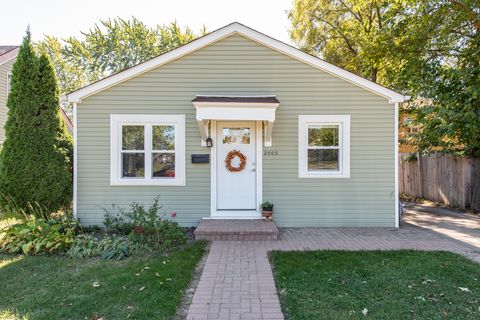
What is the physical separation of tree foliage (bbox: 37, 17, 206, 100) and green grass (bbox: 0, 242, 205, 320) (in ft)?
89.2

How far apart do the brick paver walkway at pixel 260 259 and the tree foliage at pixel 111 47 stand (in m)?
26.5

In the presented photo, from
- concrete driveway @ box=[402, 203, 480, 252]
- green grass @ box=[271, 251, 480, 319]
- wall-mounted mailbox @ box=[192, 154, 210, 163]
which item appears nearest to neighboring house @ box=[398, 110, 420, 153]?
concrete driveway @ box=[402, 203, 480, 252]

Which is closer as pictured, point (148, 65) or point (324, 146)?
point (148, 65)

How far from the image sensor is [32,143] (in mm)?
6723

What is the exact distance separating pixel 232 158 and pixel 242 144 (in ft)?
1.34

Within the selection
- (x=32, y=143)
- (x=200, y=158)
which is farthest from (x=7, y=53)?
(x=200, y=158)

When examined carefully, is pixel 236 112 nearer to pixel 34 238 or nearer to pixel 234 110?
pixel 234 110

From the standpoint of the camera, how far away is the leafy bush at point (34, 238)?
17.3 feet

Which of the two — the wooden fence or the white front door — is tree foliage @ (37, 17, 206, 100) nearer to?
the wooden fence

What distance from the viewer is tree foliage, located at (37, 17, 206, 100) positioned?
2878 centimetres

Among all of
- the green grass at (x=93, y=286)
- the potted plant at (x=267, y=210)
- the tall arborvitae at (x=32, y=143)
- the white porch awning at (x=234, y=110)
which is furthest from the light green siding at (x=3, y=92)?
the potted plant at (x=267, y=210)

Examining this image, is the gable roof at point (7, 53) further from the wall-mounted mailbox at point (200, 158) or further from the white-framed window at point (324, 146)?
the white-framed window at point (324, 146)

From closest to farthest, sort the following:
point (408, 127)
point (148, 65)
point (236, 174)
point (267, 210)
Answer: point (267, 210) → point (148, 65) → point (236, 174) → point (408, 127)

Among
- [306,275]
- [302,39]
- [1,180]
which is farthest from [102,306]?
[302,39]
